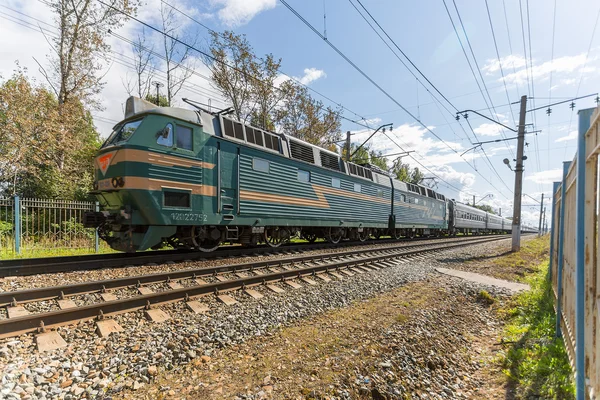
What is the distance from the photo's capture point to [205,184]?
7.78 m

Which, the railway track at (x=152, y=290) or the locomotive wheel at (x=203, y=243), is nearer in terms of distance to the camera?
the railway track at (x=152, y=290)

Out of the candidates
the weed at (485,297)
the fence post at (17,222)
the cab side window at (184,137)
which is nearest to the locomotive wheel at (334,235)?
the weed at (485,297)

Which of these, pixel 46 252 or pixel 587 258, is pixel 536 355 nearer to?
pixel 587 258

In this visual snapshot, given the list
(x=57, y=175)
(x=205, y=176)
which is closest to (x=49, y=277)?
(x=205, y=176)

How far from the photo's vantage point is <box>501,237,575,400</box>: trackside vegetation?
290cm

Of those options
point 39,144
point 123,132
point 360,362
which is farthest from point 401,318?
point 39,144

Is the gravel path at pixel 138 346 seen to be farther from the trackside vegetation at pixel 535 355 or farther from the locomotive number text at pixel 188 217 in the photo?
the locomotive number text at pixel 188 217

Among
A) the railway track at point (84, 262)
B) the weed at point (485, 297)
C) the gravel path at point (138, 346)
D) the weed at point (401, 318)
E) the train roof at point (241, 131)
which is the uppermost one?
the train roof at point (241, 131)

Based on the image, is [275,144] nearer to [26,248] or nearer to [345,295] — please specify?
[345,295]

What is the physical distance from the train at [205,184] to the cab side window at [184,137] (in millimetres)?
25

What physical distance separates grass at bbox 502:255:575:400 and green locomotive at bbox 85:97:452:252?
6675mm

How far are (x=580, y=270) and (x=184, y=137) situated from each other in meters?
7.53

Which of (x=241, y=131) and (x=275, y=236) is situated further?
(x=275, y=236)

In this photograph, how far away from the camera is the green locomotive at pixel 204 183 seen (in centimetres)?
674
